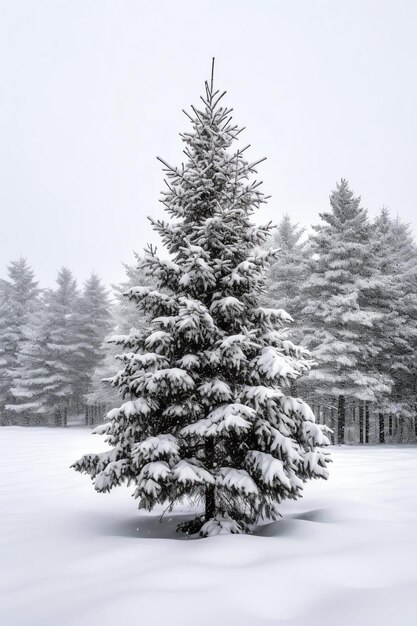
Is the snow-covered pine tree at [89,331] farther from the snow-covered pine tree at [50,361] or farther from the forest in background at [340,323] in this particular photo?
the forest in background at [340,323]

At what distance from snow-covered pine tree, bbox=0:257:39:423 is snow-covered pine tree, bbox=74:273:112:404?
4.65 meters

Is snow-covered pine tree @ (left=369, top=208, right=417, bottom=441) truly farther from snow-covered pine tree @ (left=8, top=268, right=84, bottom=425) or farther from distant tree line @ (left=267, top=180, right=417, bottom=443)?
snow-covered pine tree @ (left=8, top=268, right=84, bottom=425)

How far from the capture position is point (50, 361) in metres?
31.7

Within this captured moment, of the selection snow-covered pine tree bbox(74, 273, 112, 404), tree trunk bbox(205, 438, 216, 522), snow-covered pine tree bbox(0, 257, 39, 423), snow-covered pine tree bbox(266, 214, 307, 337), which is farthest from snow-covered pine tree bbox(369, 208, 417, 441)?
snow-covered pine tree bbox(0, 257, 39, 423)

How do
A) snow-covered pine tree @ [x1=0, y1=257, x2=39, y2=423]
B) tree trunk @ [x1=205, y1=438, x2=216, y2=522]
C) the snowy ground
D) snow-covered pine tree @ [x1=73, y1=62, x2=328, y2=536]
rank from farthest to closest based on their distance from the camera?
snow-covered pine tree @ [x1=0, y1=257, x2=39, y2=423] < tree trunk @ [x1=205, y1=438, x2=216, y2=522] < snow-covered pine tree @ [x1=73, y1=62, x2=328, y2=536] < the snowy ground

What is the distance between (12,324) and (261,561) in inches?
1448

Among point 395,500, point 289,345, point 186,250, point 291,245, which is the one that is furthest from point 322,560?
point 291,245

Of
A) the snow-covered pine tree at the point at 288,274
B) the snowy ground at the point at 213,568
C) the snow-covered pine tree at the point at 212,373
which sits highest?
the snow-covered pine tree at the point at 288,274

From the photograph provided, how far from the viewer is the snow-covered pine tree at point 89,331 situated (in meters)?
33.6

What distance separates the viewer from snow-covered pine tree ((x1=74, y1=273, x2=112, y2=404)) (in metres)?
33.6

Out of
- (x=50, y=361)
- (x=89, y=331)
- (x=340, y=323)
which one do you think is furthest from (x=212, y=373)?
(x=89, y=331)

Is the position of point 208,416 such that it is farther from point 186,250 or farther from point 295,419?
point 186,250

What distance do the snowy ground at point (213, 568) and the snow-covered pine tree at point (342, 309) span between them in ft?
38.0

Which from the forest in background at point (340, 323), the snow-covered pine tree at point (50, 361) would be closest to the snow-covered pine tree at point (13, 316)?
the snow-covered pine tree at point (50, 361)
